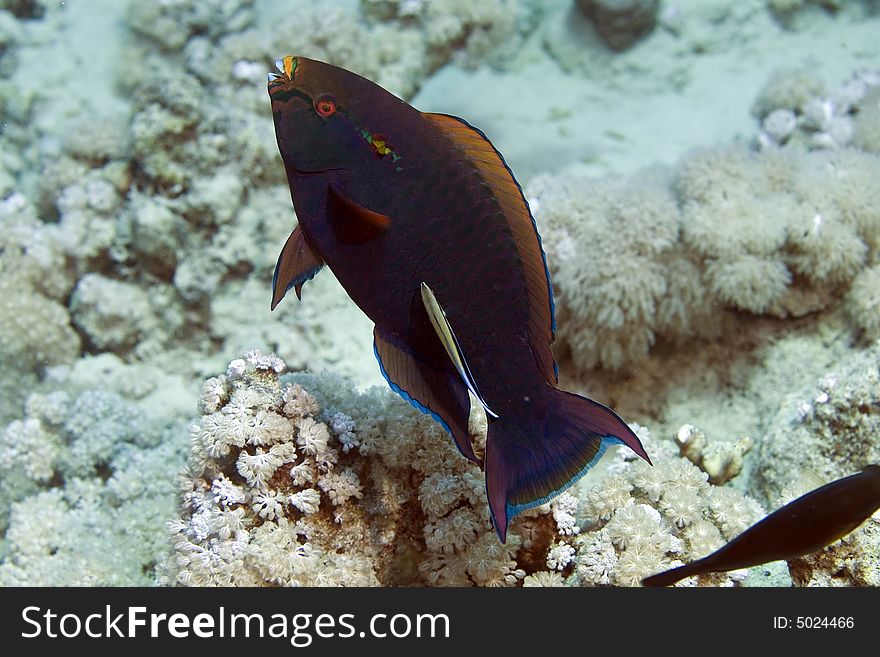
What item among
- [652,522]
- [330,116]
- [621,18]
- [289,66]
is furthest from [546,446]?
[621,18]

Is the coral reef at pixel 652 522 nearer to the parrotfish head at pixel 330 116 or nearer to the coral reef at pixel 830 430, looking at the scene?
the coral reef at pixel 830 430

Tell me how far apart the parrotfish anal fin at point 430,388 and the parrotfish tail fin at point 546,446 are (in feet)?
0.33

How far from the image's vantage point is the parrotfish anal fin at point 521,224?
1762mm

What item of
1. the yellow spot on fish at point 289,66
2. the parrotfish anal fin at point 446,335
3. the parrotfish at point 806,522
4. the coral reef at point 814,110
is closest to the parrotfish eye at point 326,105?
the yellow spot on fish at point 289,66

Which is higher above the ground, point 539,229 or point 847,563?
point 539,229

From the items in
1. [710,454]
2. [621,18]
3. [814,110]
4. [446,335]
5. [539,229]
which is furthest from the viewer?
[621,18]

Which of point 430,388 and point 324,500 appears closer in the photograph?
point 430,388

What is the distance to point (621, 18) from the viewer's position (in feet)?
20.5

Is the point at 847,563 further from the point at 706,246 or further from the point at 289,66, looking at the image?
the point at 289,66

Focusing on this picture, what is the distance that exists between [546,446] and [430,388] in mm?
357

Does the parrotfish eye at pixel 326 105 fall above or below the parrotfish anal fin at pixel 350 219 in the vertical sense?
above

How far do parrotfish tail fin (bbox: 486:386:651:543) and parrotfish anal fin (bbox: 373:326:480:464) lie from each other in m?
0.10

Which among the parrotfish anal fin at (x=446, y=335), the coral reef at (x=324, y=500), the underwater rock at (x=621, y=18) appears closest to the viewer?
the parrotfish anal fin at (x=446, y=335)

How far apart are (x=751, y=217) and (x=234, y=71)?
4424mm
